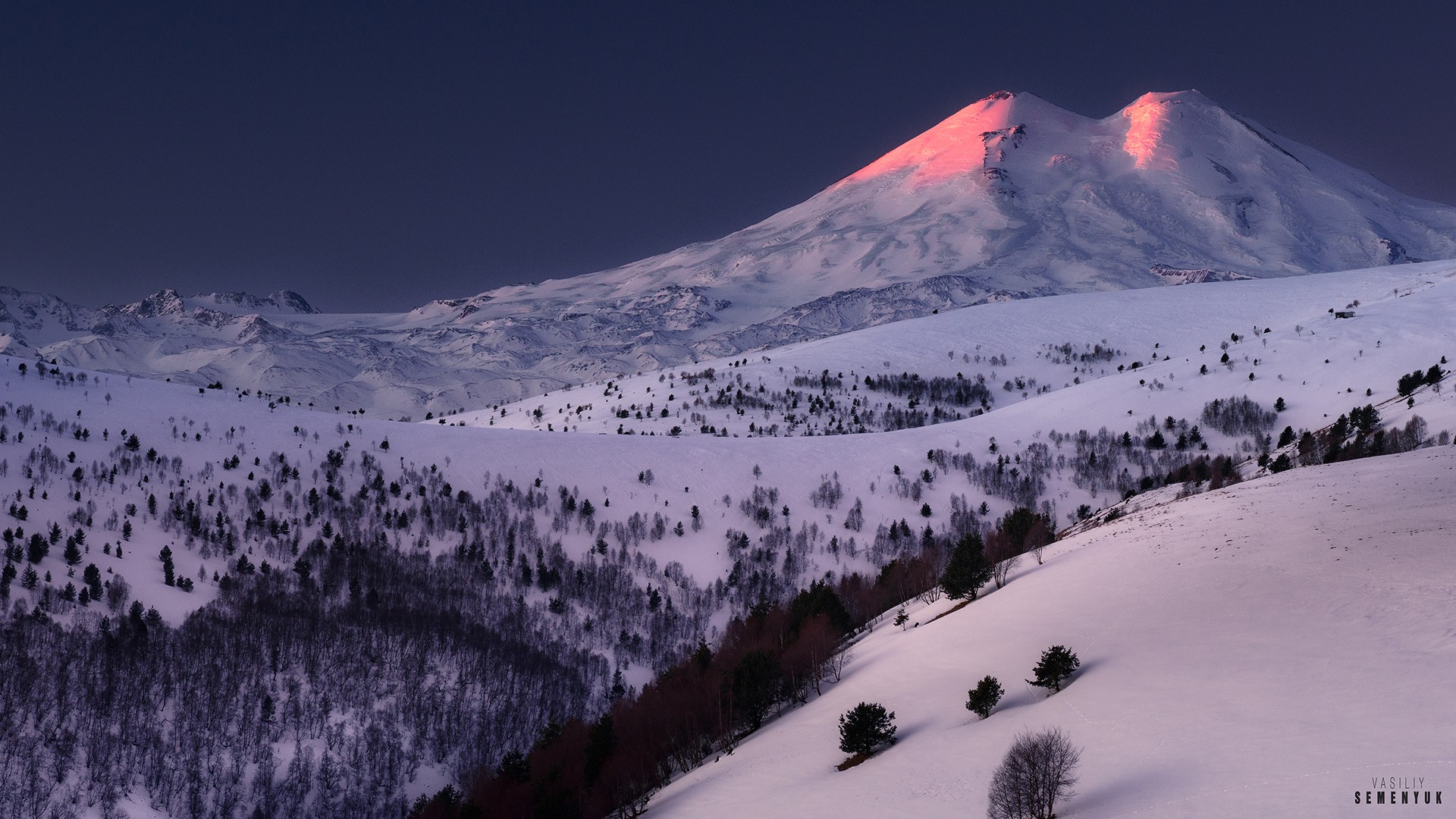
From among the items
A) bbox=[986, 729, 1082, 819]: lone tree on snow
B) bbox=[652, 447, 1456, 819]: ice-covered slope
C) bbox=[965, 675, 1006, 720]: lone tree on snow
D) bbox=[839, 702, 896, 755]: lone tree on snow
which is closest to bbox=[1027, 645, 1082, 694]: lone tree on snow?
bbox=[652, 447, 1456, 819]: ice-covered slope

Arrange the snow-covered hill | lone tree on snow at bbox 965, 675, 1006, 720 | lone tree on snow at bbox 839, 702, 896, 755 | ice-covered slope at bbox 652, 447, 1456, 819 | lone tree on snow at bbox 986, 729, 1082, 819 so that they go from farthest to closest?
the snow-covered hill < lone tree on snow at bbox 839, 702, 896, 755 < lone tree on snow at bbox 965, 675, 1006, 720 < lone tree on snow at bbox 986, 729, 1082, 819 < ice-covered slope at bbox 652, 447, 1456, 819

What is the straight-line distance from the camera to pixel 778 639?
3541 inches

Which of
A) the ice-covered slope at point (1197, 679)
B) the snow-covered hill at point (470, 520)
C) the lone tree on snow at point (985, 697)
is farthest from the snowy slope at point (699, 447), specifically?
the lone tree on snow at point (985, 697)

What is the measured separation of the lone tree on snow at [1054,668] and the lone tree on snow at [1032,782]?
447 inches

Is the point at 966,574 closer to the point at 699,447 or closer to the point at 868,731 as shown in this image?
the point at 868,731

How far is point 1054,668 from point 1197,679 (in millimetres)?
5910

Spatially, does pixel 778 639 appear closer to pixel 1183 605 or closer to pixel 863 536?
pixel 1183 605

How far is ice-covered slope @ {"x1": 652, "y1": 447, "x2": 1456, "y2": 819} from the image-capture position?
102ft

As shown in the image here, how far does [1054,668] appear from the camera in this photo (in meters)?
44.6

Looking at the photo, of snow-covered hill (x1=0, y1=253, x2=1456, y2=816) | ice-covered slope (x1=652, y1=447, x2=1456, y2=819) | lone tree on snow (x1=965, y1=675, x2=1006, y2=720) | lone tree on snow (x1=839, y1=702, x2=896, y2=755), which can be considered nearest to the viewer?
ice-covered slope (x1=652, y1=447, x2=1456, y2=819)

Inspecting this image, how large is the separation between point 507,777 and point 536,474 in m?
90.9

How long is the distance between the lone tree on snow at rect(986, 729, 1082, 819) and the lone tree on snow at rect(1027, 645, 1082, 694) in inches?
447

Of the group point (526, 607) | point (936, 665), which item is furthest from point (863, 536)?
point (936, 665)

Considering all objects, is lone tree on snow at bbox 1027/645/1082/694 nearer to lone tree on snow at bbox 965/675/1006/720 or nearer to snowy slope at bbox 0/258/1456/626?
lone tree on snow at bbox 965/675/1006/720
